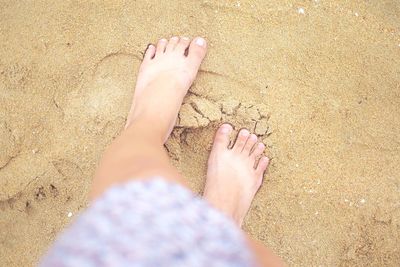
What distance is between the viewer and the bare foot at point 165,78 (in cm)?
181

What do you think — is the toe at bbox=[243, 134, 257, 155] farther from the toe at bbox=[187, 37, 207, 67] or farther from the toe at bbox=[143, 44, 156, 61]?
the toe at bbox=[143, 44, 156, 61]

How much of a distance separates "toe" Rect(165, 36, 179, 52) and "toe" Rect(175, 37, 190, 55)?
0.04ft

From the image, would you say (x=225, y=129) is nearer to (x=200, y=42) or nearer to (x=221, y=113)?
(x=221, y=113)

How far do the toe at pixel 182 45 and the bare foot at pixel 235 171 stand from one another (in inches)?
13.1

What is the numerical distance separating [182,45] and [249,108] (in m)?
0.36

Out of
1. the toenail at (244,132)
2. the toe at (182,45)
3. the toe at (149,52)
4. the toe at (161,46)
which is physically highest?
the toe at (182,45)

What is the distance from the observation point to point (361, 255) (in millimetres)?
1867

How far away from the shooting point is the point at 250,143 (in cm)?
196

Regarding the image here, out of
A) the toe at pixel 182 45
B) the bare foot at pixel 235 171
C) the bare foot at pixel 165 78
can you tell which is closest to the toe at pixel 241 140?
the bare foot at pixel 235 171

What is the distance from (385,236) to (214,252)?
4.13 ft

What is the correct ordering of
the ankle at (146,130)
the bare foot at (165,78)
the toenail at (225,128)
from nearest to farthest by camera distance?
the ankle at (146,130) < the bare foot at (165,78) < the toenail at (225,128)

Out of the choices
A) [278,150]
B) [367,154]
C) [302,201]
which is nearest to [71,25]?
[278,150]

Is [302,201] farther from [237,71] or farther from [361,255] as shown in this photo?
[237,71]

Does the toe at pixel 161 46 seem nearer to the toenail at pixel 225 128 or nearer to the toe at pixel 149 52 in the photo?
the toe at pixel 149 52
